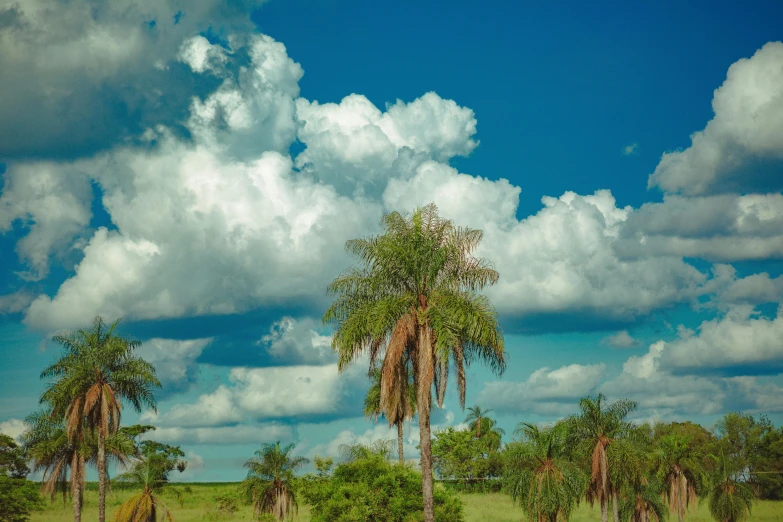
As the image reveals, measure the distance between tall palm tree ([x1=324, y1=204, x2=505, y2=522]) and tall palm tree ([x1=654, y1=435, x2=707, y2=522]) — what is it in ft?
134

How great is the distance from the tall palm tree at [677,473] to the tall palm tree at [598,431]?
12901 millimetres

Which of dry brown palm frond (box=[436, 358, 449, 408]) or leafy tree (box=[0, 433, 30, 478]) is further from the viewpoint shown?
leafy tree (box=[0, 433, 30, 478])

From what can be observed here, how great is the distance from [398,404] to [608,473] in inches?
904

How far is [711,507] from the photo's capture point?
2741 inches

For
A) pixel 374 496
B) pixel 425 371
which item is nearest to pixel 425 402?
pixel 425 371

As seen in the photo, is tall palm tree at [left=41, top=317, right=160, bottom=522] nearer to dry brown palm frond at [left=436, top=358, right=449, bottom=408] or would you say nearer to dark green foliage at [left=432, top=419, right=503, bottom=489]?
dry brown palm frond at [left=436, top=358, right=449, bottom=408]

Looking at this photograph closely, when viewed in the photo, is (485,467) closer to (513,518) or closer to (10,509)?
(513,518)

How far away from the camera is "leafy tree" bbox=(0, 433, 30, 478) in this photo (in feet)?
213

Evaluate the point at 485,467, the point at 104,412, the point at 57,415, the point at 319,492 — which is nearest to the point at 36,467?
the point at 57,415

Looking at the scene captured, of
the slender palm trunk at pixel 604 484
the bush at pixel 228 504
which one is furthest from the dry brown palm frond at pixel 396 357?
the bush at pixel 228 504

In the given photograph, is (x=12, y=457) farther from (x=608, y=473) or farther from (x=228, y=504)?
(x=608, y=473)

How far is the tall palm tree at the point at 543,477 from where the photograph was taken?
49.9 metres

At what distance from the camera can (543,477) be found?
50.3 meters

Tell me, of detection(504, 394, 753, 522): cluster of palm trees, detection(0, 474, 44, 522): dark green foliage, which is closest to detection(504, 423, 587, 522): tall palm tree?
detection(504, 394, 753, 522): cluster of palm trees
